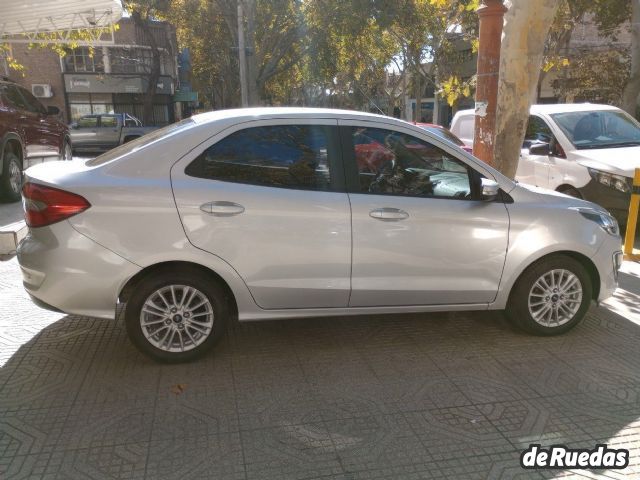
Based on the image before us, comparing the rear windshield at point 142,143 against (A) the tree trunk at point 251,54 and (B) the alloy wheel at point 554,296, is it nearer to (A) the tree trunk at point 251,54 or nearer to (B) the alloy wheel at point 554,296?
(B) the alloy wheel at point 554,296

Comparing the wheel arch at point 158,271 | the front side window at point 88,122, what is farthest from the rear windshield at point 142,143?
the front side window at point 88,122

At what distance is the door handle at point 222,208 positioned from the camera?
362cm

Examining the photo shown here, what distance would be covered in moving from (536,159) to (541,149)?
1.14ft

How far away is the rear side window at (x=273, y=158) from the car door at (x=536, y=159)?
5.25 m

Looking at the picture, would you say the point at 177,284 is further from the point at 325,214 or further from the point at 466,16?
the point at 466,16

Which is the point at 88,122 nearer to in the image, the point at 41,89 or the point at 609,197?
the point at 41,89

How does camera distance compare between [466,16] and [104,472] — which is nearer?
[104,472]

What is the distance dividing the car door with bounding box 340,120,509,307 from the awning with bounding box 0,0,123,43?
28.6 feet

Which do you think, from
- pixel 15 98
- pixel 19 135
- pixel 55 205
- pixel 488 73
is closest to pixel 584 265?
pixel 488 73

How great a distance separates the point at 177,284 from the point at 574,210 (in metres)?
3.01

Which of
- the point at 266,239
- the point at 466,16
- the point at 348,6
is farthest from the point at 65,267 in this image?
the point at 348,6

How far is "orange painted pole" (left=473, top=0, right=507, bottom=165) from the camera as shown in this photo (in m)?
5.89

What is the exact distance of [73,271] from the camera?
3523mm

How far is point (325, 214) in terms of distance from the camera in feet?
12.3
